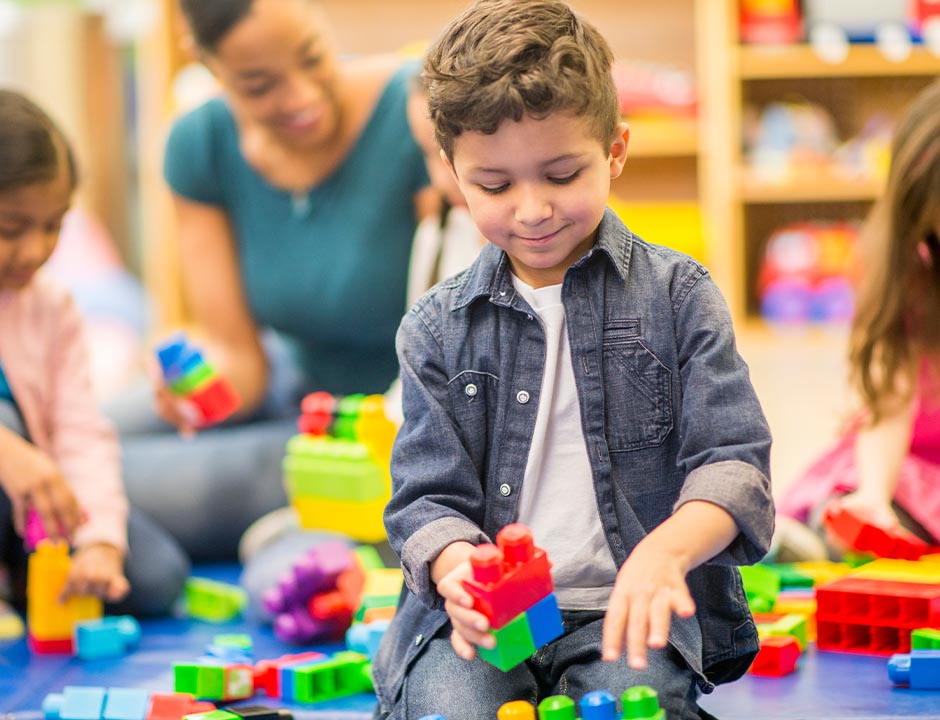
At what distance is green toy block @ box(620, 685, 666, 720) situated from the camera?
2.52 ft

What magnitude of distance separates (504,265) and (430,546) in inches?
8.8

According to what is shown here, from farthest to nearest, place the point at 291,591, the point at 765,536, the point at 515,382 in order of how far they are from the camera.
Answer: the point at 291,591
the point at 515,382
the point at 765,536

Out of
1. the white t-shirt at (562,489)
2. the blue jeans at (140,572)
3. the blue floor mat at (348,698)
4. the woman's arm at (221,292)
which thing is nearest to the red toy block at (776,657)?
the blue floor mat at (348,698)

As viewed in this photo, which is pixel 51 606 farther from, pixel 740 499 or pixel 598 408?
pixel 740 499

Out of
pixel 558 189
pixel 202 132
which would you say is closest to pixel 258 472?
pixel 202 132

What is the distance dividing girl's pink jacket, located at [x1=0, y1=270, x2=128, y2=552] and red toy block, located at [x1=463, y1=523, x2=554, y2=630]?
0.68 metres

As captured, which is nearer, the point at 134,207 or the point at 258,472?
the point at 258,472

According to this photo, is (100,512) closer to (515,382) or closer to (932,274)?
(515,382)

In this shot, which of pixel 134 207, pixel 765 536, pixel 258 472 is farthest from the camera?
pixel 134 207

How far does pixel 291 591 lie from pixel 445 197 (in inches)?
20.9

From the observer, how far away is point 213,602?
1403 mm

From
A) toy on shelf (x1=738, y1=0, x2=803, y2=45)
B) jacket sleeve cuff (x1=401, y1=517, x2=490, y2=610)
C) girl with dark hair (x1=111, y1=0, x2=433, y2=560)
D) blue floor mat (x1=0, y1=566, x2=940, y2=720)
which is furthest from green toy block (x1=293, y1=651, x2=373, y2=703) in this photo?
toy on shelf (x1=738, y1=0, x2=803, y2=45)

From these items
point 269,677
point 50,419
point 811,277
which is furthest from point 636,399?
point 811,277

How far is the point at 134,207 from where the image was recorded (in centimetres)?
381
